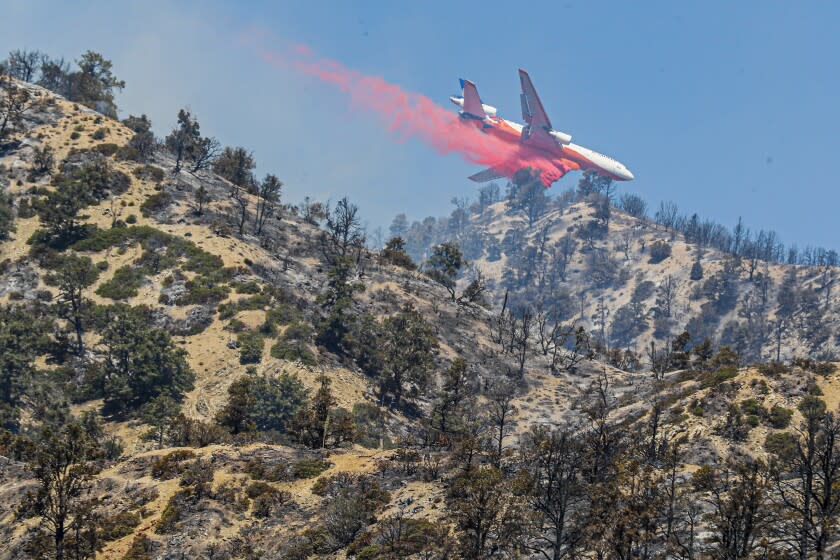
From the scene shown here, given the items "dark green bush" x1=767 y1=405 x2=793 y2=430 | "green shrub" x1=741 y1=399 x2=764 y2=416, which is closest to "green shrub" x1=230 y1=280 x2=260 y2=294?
"green shrub" x1=741 y1=399 x2=764 y2=416

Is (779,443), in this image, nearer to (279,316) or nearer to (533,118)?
(279,316)

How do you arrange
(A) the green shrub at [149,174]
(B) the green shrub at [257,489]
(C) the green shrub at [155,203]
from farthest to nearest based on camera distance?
(A) the green shrub at [149,174], (C) the green shrub at [155,203], (B) the green shrub at [257,489]

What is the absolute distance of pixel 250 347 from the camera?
79750mm

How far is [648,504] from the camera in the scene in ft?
102

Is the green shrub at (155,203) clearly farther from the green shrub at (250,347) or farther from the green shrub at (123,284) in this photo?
the green shrub at (250,347)

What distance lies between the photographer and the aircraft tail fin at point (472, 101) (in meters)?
138

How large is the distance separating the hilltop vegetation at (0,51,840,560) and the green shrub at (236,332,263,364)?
24 centimetres

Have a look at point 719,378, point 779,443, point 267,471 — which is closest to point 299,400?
point 267,471

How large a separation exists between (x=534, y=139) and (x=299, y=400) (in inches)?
3074

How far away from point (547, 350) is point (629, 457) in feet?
207

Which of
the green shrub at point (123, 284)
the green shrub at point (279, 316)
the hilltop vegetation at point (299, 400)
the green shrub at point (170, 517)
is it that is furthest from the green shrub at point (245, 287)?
the green shrub at point (170, 517)

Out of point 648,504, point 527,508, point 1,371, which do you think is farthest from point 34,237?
point 648,504

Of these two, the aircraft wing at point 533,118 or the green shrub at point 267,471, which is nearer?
the green shrub at point 267,471

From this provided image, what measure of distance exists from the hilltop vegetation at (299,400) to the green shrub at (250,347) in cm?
24
